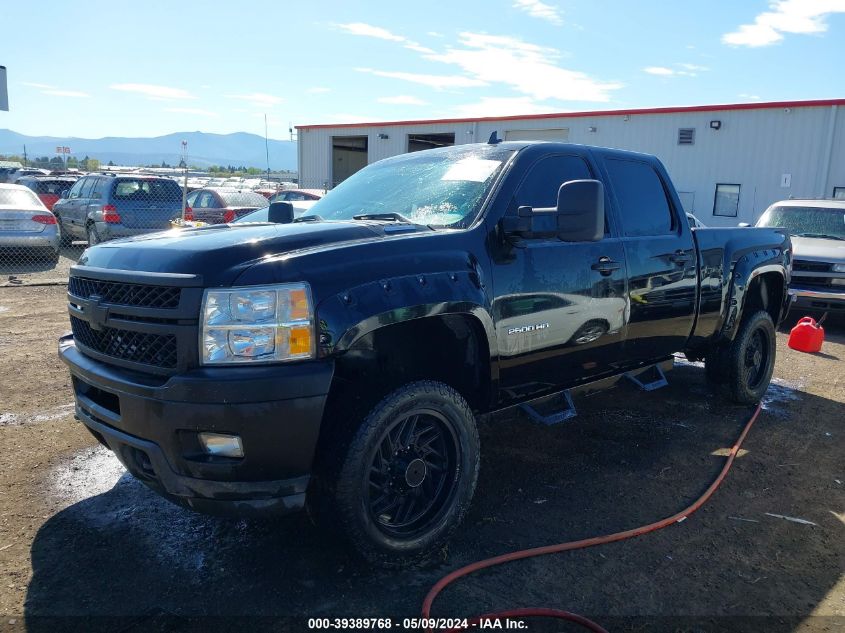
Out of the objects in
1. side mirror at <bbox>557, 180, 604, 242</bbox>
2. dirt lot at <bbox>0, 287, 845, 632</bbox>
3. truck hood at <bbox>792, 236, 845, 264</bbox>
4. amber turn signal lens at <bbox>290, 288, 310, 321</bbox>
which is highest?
side mirror at <bbox>557, 180, 604, 242</bbox>

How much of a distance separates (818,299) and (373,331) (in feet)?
27.1

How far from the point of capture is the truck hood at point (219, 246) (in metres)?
2.72

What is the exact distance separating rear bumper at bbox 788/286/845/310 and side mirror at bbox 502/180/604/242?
22.4ft

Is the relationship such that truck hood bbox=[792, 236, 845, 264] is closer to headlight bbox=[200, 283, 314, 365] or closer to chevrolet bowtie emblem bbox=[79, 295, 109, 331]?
headlight bbox=[200, 283, 314, 365]

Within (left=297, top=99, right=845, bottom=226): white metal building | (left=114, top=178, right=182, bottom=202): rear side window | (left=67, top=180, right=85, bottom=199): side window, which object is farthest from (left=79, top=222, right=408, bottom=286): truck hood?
(left=297, top=99, right=845, bottom=226): white metal building

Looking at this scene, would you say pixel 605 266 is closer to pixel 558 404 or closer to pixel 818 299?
pixel 558 404

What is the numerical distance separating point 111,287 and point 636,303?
3.04m

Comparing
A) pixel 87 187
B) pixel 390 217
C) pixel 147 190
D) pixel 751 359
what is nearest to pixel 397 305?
pixel 390 217

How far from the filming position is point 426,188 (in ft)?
13.0

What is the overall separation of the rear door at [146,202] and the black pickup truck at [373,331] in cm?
1043

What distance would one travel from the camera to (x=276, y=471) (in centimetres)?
274

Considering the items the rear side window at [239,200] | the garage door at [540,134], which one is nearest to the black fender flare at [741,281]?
the rear side window at [239,200]

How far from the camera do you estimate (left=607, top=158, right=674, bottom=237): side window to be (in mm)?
4492

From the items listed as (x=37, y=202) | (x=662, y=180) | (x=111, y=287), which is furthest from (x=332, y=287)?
(x=37, y=202)
